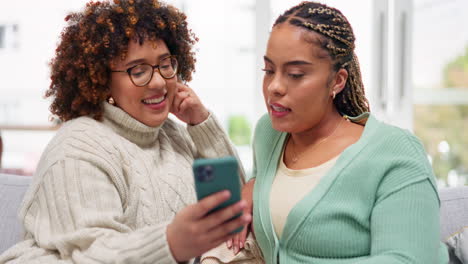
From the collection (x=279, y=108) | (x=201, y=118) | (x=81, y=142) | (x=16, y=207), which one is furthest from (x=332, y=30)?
(x=16, y=207)

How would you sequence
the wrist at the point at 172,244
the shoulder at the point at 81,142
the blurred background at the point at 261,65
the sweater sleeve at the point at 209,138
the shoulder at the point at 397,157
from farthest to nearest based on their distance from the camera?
the blurred background at the point at 261,65 → the sweater sleeve at the point at 209,138 → the shoulder at the point at 81,142 → the shoulder at the point at 397,157 → the wrist at the point at 172,244

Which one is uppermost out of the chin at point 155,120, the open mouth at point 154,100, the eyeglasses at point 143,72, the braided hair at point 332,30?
the braided hair at point 332,30

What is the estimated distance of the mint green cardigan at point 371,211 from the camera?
1138 mm

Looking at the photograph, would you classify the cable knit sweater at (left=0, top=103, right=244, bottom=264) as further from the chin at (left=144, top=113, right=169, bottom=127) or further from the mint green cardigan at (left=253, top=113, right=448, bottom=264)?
the mint green cardigan at (left=253, top=113, right=448, bottom=264)

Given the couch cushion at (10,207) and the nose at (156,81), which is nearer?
the nose at (156,81)

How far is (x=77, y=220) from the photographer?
1199 mm

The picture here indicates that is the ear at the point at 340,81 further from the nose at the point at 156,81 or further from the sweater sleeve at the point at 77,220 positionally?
the sweater sleeve at the point at 77,220

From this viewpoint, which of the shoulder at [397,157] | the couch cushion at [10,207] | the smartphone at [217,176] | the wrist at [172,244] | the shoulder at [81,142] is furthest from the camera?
the couch cushion at [10,207]

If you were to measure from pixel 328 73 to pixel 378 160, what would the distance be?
0.26 meters

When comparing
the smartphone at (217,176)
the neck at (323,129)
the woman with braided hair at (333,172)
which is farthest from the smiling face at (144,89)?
the smartphone at (217,176)

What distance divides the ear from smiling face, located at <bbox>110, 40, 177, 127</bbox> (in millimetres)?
483

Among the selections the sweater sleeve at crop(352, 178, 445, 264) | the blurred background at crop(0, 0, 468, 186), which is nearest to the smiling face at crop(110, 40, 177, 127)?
the sweater sleeve at crop(352, 178, 445, 264)

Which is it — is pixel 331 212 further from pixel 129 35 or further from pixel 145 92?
pixel 129 35

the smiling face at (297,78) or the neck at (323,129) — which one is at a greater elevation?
the smiling face at (297,78)
